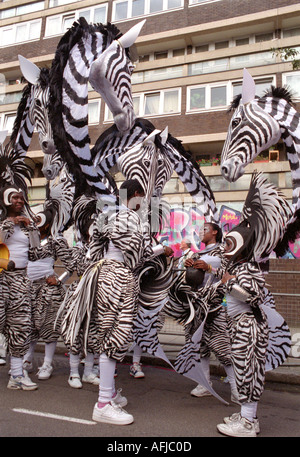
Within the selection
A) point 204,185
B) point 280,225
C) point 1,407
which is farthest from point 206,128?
point 1,407

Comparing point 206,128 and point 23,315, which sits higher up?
point 206,128

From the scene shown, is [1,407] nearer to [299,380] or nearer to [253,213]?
[253,213]

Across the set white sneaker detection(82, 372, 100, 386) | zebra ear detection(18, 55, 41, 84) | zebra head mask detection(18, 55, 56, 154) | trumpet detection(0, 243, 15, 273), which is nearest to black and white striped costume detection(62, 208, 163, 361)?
trumpet detection(0, 243, 15, 273)

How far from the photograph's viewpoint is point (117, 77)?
165 inches

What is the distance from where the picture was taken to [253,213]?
11.6 ft

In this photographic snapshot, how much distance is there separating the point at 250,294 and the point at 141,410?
5.17 feet

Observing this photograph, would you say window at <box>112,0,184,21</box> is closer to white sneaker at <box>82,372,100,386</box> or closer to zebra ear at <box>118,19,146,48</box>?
zebra ear at <box>118,19,146,48</box>

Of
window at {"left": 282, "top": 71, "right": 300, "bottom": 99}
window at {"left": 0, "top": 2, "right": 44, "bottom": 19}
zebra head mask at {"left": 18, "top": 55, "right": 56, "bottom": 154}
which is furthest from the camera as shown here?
window at {"left": 0, "top": 2, "right": 44, "bottom": 19}

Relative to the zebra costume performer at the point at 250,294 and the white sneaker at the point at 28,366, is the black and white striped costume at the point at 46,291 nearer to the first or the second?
the white sneaker at the point at 28,366

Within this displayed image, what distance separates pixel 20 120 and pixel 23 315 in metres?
3.34

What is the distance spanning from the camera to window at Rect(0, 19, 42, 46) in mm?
19266

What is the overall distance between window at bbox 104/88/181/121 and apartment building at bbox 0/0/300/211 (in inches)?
1.6

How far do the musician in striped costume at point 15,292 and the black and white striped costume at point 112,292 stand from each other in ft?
A: 3.10

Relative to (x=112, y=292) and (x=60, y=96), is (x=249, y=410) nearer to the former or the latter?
(x=112, y=292)
